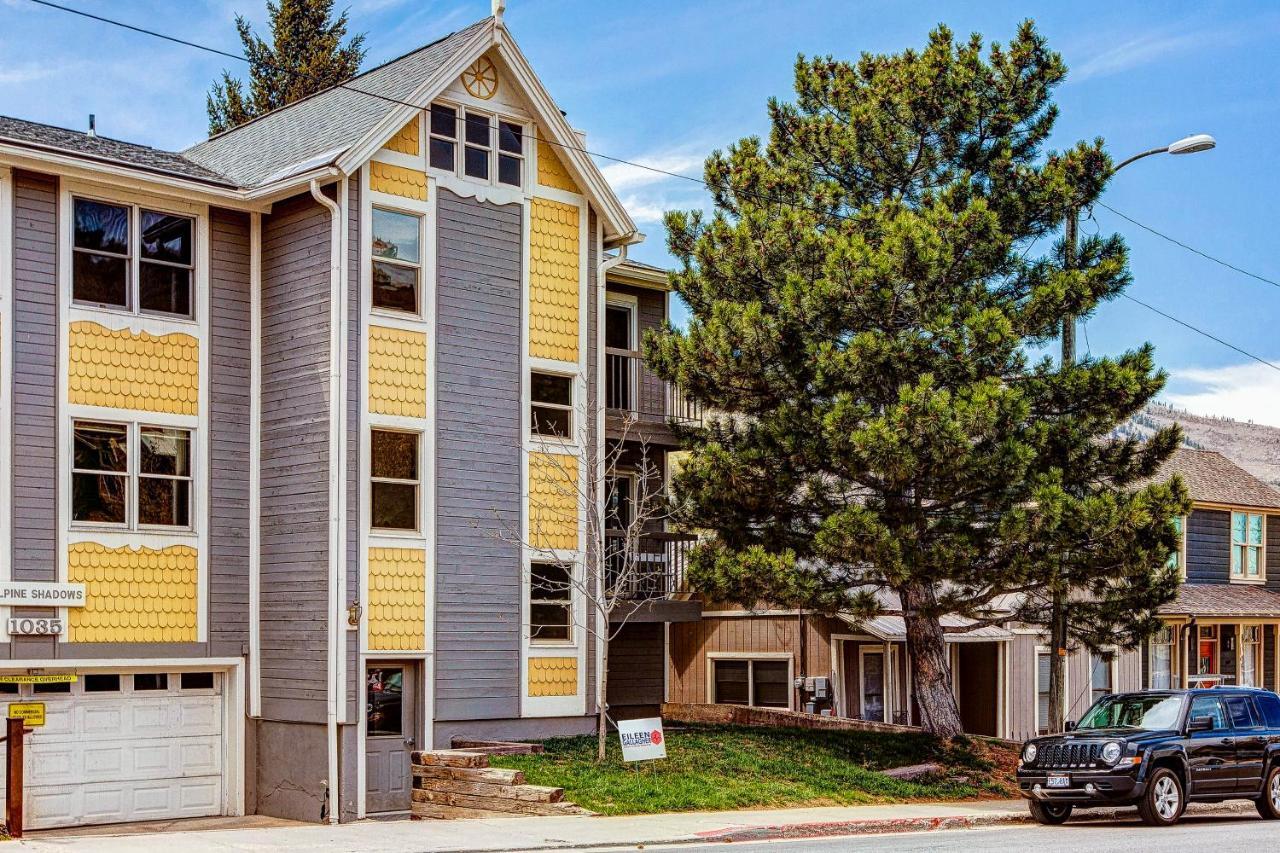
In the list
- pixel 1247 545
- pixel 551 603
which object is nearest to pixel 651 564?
pixel 551 603

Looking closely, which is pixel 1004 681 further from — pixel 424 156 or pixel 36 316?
pixel 36 316

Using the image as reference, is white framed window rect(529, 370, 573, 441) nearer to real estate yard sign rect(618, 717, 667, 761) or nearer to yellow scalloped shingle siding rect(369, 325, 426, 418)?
yellow scalloped shingle siding rect(369, 325, 426, 418)

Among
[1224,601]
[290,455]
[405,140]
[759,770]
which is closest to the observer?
[759,770]

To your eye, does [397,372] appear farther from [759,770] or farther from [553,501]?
[759,770]

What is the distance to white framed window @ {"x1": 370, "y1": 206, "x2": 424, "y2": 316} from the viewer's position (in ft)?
80.3

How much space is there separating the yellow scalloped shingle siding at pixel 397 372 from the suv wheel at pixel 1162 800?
11.8 meters

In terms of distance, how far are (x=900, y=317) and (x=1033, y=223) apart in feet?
10.1

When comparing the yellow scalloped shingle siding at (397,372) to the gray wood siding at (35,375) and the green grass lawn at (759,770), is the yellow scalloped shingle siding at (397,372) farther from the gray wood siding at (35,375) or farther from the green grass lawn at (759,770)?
the green grass lawn at (759,770)

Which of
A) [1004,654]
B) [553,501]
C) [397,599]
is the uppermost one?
[553,501]

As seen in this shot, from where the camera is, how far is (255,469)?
24891 mm

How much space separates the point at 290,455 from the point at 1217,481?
26246mm

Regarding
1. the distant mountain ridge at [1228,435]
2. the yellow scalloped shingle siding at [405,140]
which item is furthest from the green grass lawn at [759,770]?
the distant mountain ridge at [1228,435]

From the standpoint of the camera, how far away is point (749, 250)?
85.9ft

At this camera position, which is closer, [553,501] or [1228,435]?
[553,501]
